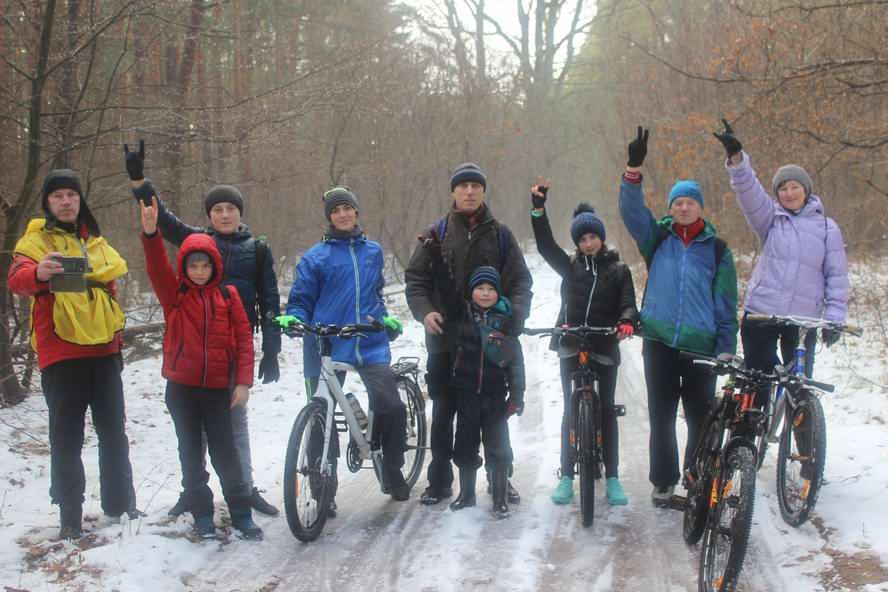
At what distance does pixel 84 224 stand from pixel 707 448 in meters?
3.91

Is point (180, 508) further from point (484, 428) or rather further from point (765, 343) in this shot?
point (765, 343)

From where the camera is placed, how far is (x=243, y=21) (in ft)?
40.9

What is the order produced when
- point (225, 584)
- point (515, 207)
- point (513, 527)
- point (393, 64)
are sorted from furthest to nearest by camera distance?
point (515, 207), point (393, 64), point (513, 527), point (225, 584)

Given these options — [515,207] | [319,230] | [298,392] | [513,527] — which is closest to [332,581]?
[513,527]

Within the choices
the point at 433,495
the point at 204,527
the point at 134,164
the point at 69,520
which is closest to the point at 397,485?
the point at 433,495

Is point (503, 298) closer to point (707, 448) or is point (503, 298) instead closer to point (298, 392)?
point (707, 448)

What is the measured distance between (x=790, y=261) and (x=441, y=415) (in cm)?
248

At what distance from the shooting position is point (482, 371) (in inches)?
203

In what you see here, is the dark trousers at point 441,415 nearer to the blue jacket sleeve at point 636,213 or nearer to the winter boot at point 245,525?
the winter boot at point 245,525

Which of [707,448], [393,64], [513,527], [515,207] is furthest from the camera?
[515,207]

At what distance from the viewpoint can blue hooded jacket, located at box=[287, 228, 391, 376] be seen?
5082 millimetres

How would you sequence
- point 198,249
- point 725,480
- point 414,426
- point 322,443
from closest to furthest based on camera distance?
1. point 725,480
2. point 198,249
3. point 322,443
4. point 414,426

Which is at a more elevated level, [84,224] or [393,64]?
[393,64]

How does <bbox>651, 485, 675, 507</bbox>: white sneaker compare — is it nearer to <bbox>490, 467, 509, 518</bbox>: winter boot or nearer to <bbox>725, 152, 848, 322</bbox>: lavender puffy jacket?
<bbox>490, 467, 509, 518</bbox>: winter boot
